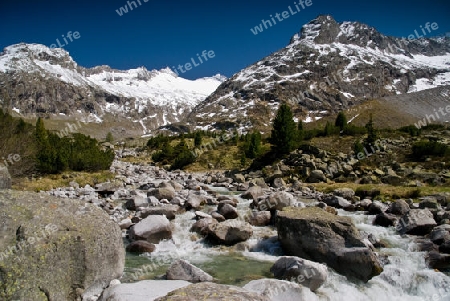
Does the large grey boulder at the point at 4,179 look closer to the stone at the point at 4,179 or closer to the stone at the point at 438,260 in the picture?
the stone at the point at 4,179

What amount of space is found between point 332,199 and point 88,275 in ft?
59.5

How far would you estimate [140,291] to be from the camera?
258 inches

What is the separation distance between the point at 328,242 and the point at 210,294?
6.65 m

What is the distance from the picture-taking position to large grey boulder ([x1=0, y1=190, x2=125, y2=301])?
21.1 ft

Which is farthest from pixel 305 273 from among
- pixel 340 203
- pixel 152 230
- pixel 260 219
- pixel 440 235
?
pixel 340 203

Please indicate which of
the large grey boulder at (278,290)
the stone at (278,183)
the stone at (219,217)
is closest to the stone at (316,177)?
the stone at (278,183)

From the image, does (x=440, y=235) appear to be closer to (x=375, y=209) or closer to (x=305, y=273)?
(x=375, y=209)

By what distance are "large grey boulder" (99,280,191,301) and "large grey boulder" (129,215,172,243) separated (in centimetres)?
580

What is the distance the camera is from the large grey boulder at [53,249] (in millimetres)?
6430

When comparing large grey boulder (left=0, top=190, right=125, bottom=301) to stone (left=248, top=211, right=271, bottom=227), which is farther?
stone (left=248, top=211, right=271, bottom=227)

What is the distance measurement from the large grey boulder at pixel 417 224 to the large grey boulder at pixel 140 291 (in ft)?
39.4

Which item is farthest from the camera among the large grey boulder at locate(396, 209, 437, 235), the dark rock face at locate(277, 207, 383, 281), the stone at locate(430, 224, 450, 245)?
the large grey boulder at locate(396, 209, 437, 235)

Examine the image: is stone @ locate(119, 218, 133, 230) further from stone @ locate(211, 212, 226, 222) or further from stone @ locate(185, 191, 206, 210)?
stone @ locate(185, 191, 206, 210)

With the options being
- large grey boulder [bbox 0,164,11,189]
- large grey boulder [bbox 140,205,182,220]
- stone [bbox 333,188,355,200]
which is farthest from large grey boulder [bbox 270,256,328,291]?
large grey boulder [bbox 0,164,11,189]
